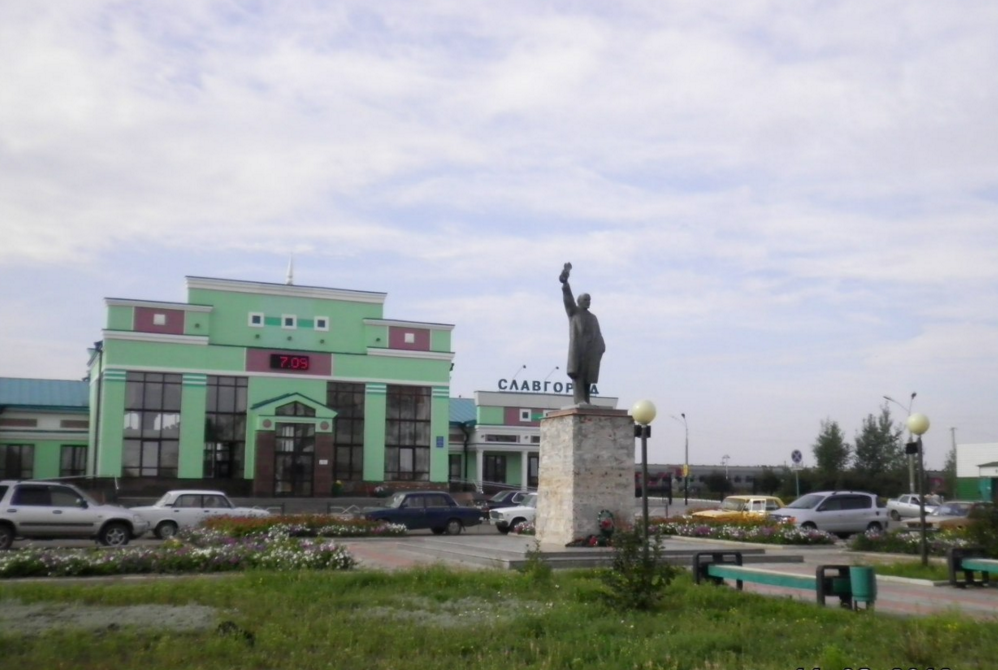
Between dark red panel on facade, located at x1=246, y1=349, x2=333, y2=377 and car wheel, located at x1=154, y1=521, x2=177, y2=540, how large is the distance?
2413 centimetres

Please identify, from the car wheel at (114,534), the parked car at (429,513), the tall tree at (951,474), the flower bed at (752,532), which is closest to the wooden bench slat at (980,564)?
the flower bed at (752,532)

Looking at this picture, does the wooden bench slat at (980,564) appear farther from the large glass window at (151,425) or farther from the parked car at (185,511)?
the large glass window at (151,425)

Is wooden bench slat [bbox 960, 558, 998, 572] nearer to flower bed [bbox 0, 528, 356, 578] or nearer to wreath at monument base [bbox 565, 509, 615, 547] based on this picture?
wreath at monument base [bbox 565, 509, 615, 547]

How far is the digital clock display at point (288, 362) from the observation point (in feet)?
168

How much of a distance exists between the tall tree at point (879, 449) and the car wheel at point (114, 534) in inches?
2067

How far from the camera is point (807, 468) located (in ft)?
214

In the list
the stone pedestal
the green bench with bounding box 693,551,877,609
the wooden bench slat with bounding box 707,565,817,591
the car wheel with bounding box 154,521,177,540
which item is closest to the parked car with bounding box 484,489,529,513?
the car wheel with bounding box 154,521,177,540

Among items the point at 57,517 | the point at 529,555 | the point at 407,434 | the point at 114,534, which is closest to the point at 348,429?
the point at 407,434

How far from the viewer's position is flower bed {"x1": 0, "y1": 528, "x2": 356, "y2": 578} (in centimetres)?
1559

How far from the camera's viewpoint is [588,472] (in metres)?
20.5

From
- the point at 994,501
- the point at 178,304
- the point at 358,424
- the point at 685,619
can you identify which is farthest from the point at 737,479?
the point at 685,619

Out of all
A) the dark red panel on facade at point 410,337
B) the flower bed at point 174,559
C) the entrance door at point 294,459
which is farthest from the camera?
the dark red panel on facade at point 410,337

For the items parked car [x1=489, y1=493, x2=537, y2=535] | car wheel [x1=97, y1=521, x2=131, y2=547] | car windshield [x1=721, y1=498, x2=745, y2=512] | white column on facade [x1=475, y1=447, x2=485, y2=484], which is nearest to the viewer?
car wheel [x1=97, y1=521, x2=131, y2=547]

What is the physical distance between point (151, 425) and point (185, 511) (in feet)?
73.7
